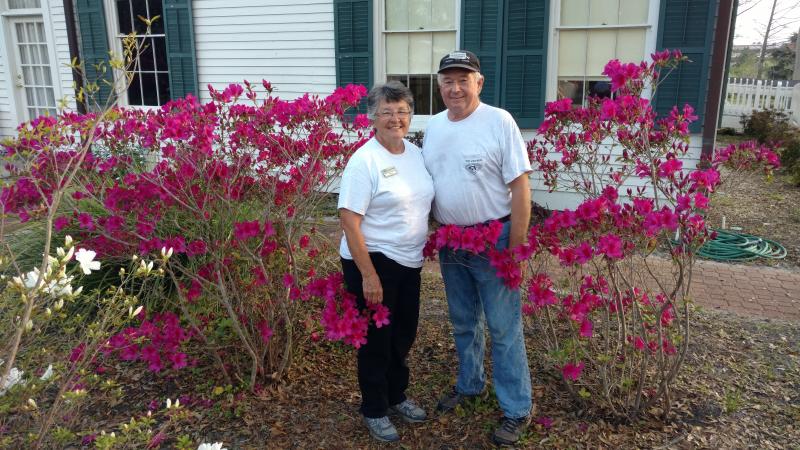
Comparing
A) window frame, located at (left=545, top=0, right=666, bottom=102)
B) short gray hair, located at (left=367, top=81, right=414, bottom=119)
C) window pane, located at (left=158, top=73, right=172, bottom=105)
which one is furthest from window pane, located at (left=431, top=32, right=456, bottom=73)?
short gray hair, located at (left=367, top=81, right=414, bottom=119)

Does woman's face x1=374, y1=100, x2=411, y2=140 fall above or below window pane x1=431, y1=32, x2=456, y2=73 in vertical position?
below

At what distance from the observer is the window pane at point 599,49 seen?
5773mm

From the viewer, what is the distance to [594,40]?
19.1 feet

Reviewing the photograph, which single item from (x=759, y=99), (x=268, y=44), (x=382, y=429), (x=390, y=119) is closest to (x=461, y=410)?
(x=382, y=429)

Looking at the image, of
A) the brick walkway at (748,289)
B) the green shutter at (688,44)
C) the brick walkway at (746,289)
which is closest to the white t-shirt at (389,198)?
the brick walkway at (746,289)

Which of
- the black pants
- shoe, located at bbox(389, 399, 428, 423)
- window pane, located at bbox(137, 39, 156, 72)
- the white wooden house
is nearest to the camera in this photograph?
the black pants

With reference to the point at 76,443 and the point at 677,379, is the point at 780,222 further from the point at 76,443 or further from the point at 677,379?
the point at 76,443

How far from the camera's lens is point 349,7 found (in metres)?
6.55

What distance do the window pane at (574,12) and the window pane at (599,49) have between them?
171 millimetres

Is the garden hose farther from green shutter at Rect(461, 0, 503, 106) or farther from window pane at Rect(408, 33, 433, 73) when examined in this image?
window pane at Rect(408, 33, 433, 73)

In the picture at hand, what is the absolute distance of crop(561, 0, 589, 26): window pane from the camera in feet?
18.9

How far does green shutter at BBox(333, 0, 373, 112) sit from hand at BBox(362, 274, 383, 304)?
4.61 m

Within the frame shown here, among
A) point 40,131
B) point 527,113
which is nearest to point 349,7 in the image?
A: point 527,113

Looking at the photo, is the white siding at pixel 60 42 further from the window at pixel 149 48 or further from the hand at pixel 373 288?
the hand at pixel 373 288
